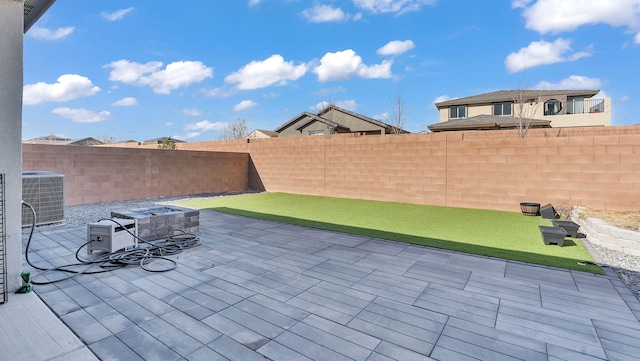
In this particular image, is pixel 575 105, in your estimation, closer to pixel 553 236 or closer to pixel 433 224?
pixel 433 224

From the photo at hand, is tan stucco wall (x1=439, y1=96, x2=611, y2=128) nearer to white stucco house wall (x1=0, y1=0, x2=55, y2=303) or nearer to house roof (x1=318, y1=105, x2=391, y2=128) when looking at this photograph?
house roof (x1=318, y1=105, x2=391, y2=128)

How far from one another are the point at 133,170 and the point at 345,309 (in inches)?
315

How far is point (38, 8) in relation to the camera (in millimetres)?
2516

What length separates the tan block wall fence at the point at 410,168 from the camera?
19.5 ft

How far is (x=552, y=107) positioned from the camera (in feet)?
61.1

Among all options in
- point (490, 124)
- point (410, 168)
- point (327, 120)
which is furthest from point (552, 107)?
point (410, 168)

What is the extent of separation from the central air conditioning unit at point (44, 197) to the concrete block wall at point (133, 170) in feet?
7.98

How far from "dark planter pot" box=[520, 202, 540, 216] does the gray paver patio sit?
348cm

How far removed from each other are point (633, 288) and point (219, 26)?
13633mm

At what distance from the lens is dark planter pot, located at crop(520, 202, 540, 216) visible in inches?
241

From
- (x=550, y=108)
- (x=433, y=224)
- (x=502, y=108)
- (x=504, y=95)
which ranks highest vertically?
(x=504, y=95)

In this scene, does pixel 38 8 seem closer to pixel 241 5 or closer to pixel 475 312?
pixel 475 312

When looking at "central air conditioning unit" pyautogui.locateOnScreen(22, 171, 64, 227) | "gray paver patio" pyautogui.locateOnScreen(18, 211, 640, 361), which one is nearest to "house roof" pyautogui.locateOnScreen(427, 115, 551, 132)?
"gray paver patio" pyautogui.locateOnScreen(18, 211, 640, 361)

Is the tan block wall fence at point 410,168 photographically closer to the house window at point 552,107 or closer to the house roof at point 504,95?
the house roof at point 504,95
